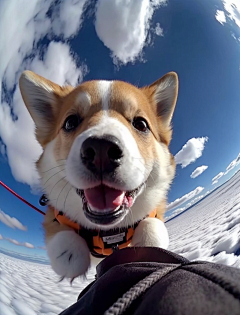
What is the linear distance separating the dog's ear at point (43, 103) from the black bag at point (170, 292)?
1.39 m

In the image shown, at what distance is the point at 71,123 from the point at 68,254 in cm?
79

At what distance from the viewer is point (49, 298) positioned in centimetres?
194

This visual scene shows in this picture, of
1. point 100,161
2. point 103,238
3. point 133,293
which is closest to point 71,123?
point 100,161

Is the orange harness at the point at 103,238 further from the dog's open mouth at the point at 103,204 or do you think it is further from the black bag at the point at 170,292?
the black bag at the point at 170,292

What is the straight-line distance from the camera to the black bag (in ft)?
1.46

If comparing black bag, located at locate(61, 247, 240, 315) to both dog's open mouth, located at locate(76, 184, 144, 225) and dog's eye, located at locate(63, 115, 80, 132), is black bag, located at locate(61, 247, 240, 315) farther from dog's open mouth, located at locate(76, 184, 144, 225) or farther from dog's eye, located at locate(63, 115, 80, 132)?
dog's eye, located at locate(63, 115, 80, 132)

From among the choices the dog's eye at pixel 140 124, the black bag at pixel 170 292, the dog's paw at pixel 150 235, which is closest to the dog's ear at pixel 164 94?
the dog's eye at pixel 140 124

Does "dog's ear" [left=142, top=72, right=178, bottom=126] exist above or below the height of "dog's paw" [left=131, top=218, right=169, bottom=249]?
above

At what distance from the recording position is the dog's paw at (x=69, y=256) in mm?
1434

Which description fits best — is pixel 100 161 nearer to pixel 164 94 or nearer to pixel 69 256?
pixel 69 256

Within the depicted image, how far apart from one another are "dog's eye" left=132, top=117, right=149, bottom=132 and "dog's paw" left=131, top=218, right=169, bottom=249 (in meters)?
0.60

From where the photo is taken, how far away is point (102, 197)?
128 centimetres

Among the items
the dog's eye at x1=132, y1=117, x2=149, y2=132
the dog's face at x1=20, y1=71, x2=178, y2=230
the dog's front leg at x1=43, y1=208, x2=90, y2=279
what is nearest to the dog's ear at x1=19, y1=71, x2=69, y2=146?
the dog's face at x1=20, y1=71, x2=178, y2=230

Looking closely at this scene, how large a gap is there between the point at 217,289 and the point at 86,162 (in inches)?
33.2
